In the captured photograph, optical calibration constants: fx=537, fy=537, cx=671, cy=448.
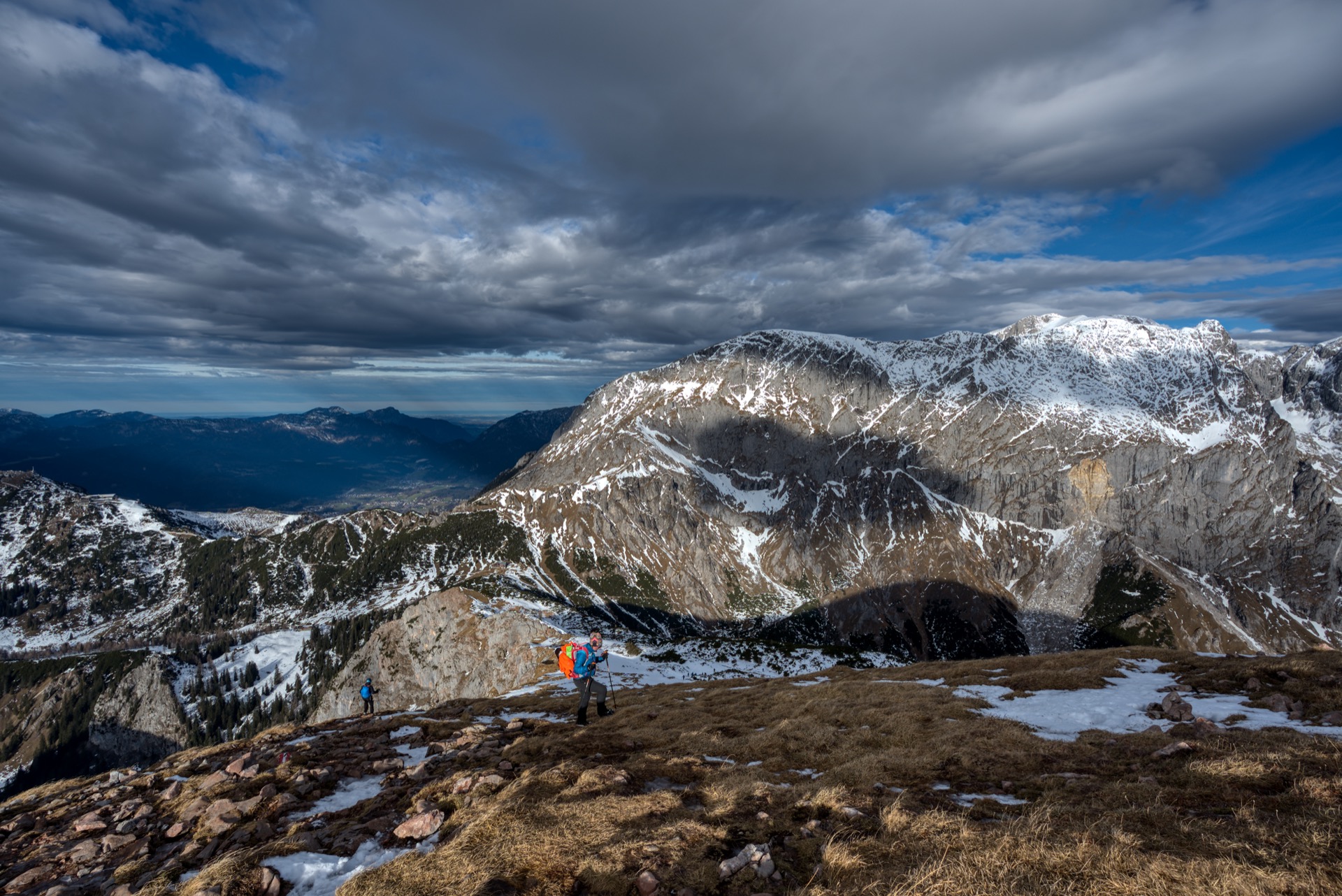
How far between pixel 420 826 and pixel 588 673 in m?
11.9

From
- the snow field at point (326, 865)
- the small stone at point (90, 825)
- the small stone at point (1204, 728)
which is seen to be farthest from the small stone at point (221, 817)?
the small stone at point (1204, 728)

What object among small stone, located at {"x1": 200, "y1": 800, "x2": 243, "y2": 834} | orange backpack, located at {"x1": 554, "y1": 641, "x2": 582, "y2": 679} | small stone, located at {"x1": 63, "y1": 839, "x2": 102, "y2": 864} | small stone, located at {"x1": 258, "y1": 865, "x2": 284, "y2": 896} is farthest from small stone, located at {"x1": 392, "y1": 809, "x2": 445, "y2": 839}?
orange backpack, located at {"x1": 554, "y1": 641, "x2": 582, "y2": 679}

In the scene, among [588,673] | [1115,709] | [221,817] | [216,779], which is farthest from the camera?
[588,673]

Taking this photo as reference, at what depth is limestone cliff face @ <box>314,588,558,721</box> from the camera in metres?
105

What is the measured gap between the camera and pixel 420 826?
35.6ft

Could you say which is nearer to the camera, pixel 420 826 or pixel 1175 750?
pixel 420 826

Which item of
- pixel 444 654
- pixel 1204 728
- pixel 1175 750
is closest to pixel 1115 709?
pixel 1204 728

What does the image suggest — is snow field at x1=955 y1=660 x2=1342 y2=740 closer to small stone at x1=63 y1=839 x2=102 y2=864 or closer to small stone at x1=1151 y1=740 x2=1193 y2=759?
small stone at x1=1151 y1=740 x2=1193 y2=759

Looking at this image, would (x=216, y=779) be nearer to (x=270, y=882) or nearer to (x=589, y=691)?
(x=270, y=882)

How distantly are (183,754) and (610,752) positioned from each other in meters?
17.9

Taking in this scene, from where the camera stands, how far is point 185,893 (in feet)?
28.9

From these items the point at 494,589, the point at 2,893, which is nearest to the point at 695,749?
the point at 2,893

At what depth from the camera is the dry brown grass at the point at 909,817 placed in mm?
7129

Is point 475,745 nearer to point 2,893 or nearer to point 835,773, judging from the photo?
point 2,893
